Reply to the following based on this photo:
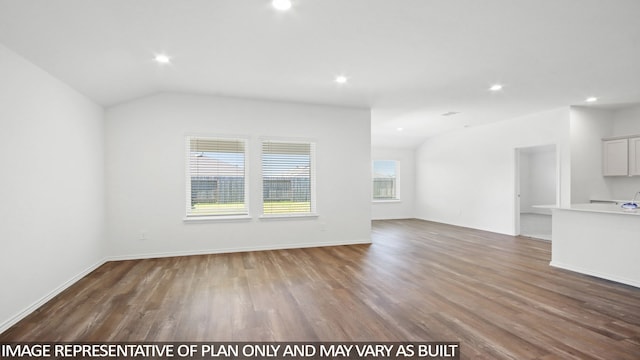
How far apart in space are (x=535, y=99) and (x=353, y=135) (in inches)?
126

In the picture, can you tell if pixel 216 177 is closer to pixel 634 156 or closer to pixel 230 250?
pixel 230 250

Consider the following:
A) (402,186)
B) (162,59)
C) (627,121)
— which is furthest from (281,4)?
(402,186)

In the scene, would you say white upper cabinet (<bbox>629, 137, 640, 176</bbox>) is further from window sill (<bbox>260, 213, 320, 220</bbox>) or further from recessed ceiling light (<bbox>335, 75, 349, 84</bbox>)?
window sill (<bbox>260, 213, 320, 220</bbox>)

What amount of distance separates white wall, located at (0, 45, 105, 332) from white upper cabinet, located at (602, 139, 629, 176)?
29.7 ft

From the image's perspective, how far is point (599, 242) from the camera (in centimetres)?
385

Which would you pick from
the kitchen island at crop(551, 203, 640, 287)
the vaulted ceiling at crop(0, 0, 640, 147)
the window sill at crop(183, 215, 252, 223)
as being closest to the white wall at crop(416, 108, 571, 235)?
the vaulted ceiling at crop(0, 0, 640, 147)

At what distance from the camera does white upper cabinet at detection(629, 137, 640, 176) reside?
5570 millimetres

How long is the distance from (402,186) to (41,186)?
8825 millimetres

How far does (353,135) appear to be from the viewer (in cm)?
590

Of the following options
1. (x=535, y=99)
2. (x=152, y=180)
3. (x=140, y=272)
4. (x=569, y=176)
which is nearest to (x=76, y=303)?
(x=140, y=272)

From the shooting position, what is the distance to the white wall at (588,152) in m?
5.81

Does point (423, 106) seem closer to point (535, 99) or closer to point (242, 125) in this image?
point (535, 99)

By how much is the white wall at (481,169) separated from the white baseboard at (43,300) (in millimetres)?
7923

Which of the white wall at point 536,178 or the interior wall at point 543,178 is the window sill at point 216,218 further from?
the interior wall at point 543,178
